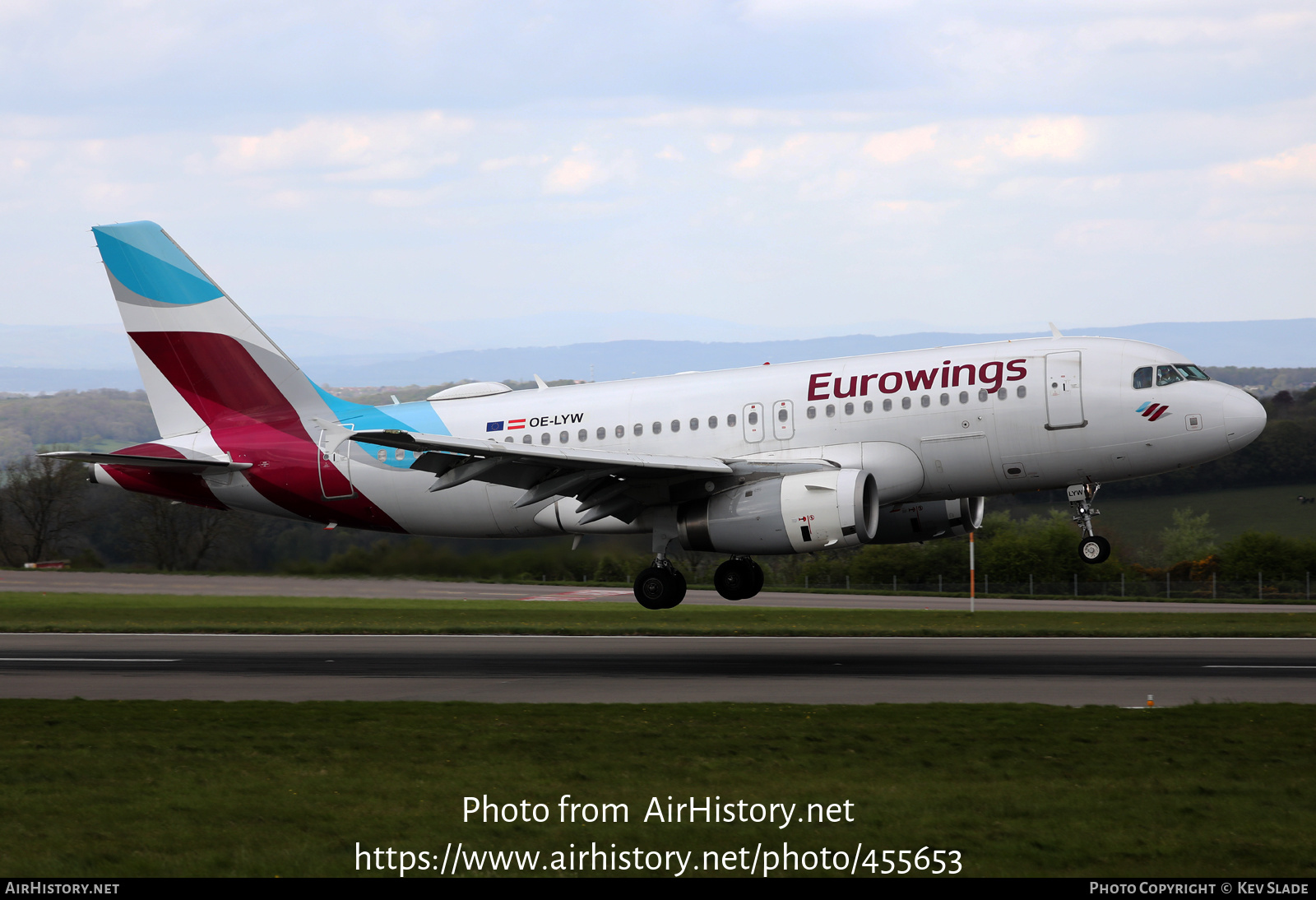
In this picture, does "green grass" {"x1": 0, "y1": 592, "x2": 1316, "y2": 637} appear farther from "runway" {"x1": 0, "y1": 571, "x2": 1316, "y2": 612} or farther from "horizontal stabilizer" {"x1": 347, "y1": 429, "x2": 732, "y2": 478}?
"horizontal stabilizer" {"x1": 347, "y1": 429, "x2": 732, "y2": 478}

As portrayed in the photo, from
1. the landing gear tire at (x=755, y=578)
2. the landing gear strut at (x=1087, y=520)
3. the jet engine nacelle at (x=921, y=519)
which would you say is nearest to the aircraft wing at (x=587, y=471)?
the landing gear tire at (x=755, y=578)

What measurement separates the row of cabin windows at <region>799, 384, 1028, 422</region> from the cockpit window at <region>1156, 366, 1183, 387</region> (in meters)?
2.80

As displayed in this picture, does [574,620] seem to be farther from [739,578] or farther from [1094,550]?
[1094,550]

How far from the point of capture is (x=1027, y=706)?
779 inches

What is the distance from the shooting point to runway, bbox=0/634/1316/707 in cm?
2231

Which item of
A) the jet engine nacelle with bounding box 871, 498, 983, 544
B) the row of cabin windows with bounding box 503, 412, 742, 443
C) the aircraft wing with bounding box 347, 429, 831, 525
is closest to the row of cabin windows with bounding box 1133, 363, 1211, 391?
the jet engine nacelle with bounding box 871, 498, 983, 544

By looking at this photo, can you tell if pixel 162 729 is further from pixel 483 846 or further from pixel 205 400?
pixel 205 400

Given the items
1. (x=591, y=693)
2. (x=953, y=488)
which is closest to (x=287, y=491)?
(x=591, y=693)

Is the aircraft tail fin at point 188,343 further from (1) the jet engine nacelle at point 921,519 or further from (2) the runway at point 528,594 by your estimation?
(2) the runway at point 528,594

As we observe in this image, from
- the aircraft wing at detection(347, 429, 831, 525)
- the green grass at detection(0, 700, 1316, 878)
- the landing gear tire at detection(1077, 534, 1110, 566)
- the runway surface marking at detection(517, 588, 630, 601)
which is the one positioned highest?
the aircraft wing at detection(347, 429, 831, 525)

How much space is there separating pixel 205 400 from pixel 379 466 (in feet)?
17.2

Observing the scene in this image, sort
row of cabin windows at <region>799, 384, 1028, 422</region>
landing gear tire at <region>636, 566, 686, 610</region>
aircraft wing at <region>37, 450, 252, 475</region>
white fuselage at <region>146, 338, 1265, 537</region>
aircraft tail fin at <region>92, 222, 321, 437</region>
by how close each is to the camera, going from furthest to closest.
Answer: aircraft tail fin at <region>92, 222, 321, 437</region> < aircraft wing at <region>37, 450, 252, 475</region> < landing gear tire at <region>636, 566, 686, 610</region> < row of cabin windows at <region>799, 384, 1028, 422</region> < white fuselage at <region>146, 338, 1265, 537</region>

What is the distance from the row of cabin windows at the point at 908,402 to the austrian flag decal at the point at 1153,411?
246cm

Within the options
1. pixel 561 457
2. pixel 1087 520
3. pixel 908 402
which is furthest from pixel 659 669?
pixel 1087 520
